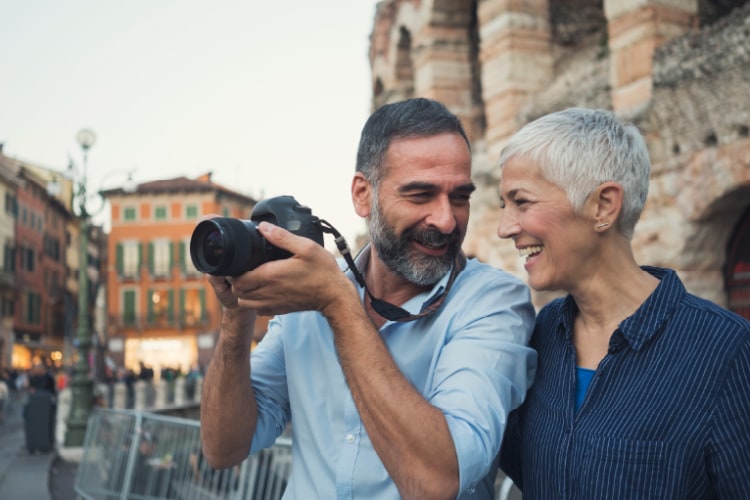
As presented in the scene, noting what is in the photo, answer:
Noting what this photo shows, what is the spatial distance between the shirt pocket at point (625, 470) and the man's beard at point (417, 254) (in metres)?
0.55

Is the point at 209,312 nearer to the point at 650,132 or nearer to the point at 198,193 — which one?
the point at 198,193

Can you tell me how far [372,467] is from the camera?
74.2 inches

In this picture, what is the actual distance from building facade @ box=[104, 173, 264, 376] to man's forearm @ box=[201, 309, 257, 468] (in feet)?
158

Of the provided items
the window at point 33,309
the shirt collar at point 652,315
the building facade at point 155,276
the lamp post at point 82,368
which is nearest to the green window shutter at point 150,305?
the building facade at point 155,276

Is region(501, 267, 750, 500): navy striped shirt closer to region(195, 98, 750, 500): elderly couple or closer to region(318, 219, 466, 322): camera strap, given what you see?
region(195, 98, 750, 500): elderly couple

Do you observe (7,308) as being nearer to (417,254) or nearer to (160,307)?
(160,307)

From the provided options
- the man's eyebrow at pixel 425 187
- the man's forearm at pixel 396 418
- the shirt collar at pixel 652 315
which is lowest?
the man's forearm at pixel 396 418

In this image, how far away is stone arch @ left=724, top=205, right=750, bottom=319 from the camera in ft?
27.6

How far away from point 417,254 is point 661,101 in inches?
281

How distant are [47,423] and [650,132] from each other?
11002 millimetres

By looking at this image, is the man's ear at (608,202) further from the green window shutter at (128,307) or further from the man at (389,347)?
the green window shutter at (128,307)

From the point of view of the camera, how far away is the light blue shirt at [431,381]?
171 centimetres

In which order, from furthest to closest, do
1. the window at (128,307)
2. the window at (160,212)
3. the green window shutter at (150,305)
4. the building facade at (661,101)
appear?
the window at (160,212) → the window at (128,307) → the green window shutter at (150,305) → the building facade at (661,101)

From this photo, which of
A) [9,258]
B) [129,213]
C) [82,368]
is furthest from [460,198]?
[129,213]
